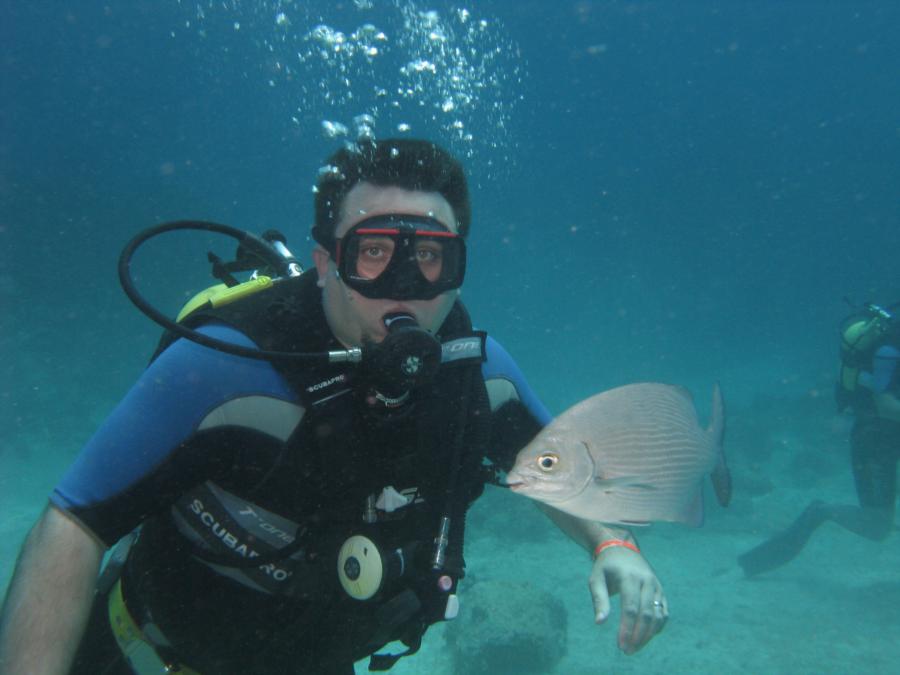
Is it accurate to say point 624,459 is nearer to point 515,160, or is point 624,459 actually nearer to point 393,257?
point 393,257

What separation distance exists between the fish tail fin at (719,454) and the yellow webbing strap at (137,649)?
2365 mm

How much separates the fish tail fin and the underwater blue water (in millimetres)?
6674

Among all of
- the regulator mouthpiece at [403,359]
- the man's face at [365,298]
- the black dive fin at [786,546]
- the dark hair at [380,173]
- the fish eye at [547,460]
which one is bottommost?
the black dive fin at [786,546]

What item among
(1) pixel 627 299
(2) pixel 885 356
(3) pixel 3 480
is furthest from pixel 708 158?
(3) pixel 3 480

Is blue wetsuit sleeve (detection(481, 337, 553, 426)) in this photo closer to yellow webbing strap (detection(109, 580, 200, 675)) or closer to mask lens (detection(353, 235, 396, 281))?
mask lens (detection(353, 235, 396, 281))

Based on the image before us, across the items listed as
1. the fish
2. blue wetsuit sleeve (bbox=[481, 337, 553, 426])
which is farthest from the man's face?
the fish

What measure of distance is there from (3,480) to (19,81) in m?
14.0

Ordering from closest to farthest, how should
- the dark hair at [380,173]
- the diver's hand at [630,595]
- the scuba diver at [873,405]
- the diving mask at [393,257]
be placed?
1. the diver's hand at [630,595]
2. the diving mask at [393,257]
3. the dark hair at [380,173]
4. the scuba diver at [873,405]

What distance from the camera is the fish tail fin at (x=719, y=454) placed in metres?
2.01

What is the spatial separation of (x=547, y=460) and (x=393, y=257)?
1074 mm

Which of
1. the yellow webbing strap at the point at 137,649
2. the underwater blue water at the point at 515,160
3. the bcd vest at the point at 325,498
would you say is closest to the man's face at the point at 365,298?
the bcd vest at the point at 325,498

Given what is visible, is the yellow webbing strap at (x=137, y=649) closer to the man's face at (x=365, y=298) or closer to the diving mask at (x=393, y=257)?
the man's face at (x=365, y=298)

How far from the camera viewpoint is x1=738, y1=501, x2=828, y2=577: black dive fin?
9.45 meters

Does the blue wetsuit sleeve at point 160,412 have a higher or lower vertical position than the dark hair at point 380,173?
lower
